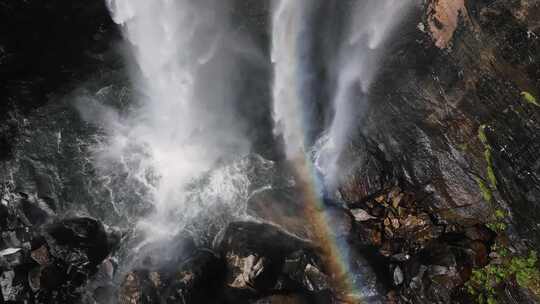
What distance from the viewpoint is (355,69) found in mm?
13641

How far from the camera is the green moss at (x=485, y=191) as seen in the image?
34.1 ft

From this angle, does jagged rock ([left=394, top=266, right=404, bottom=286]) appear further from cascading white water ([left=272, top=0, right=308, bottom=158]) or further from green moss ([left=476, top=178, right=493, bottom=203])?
cascading white water ([left=272, top=0, right=308, bottom=158])

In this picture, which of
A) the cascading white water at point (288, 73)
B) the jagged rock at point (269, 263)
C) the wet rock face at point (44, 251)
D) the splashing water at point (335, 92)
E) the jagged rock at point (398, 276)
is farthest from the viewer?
the cascading white water at point (288, 73)

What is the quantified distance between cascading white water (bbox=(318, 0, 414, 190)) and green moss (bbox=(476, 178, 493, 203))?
4.58 meters

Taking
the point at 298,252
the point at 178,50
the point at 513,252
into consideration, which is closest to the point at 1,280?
the point at 298,252

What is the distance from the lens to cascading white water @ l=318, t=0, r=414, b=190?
12656mm

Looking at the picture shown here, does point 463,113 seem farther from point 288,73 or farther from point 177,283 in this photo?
point 177,283

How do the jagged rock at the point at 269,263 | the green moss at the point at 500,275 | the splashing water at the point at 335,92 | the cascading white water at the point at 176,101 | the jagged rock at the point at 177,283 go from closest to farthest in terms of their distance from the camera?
the green moss at the point at 500,275, the jagged rock at the point at 177,283, the jagged rock at the point at 269,263, the splashing water at the point at 335,92, the cascading white water at the point at 176,101

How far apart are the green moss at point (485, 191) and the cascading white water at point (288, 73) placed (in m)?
6.26

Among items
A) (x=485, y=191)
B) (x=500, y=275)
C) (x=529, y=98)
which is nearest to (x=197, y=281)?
(x=500, y=275)

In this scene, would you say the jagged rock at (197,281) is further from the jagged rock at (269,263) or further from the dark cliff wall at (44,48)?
the dark cliff wall at (44,48)

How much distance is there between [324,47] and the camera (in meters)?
14.5

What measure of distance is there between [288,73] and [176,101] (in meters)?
5.23

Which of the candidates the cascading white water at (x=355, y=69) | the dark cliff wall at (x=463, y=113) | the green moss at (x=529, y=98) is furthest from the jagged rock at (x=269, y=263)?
the green moss at (x=529, y=98)
